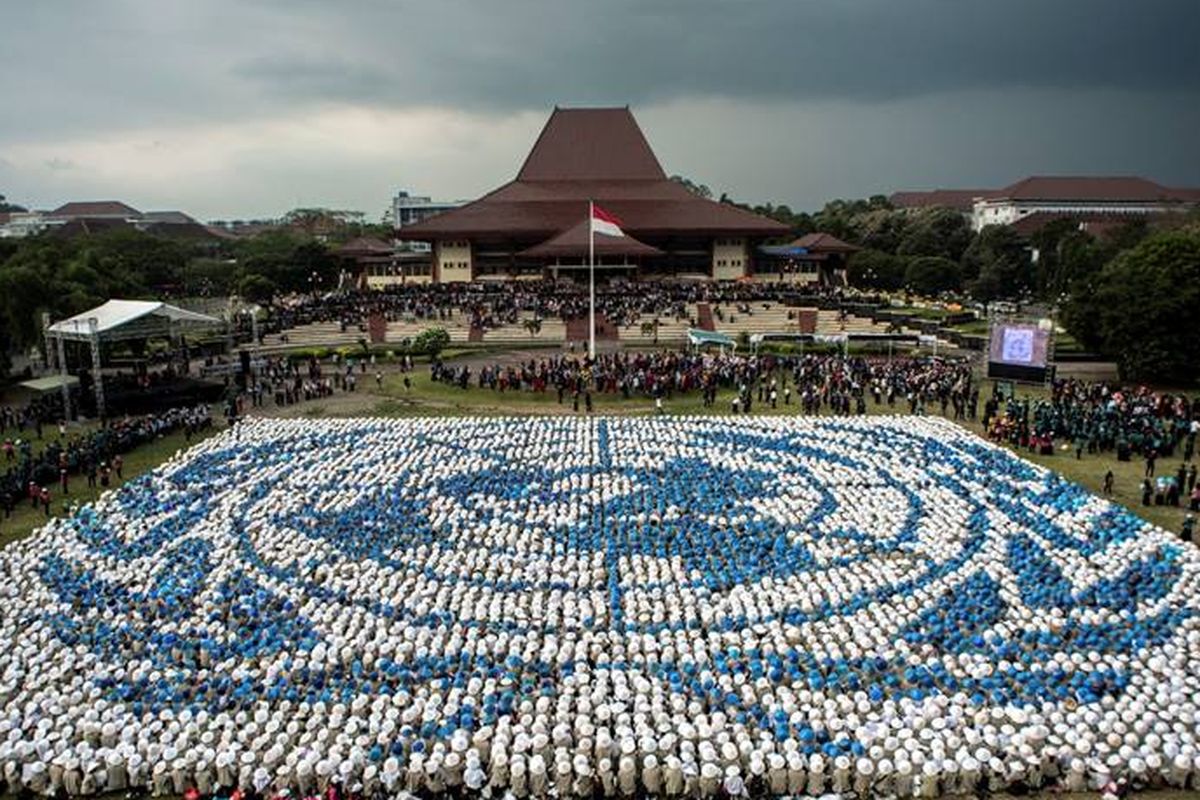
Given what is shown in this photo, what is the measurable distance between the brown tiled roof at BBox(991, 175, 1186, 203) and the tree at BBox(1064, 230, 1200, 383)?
93932 mm

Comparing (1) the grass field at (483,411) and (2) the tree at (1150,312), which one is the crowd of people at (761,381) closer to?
(1) the grass field at (483,411)

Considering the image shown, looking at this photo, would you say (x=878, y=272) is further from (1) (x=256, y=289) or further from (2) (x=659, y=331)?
(1) (x=256, y=289)

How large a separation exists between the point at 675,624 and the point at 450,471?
Answer: 1064 centimetres

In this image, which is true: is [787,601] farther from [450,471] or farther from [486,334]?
[486,334]

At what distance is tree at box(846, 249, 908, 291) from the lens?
70.3m

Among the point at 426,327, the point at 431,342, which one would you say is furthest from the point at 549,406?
the point at 426,327

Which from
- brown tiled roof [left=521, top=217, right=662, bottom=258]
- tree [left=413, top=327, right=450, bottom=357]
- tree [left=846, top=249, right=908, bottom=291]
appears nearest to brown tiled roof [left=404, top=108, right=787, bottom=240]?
brown tiled roof [left=521, top=217, right=662, bottom=258]

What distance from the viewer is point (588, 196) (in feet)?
234

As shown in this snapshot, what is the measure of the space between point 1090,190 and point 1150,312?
333 ft

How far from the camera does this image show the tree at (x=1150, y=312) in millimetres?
33812

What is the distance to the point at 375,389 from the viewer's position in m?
36.4

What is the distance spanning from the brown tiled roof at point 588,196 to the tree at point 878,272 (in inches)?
364

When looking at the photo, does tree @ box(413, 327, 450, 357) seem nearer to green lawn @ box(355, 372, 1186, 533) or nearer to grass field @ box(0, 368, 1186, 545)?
grass field @ box(0, 368, 1186, 545)

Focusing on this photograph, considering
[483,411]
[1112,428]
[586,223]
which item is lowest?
[483,411]
